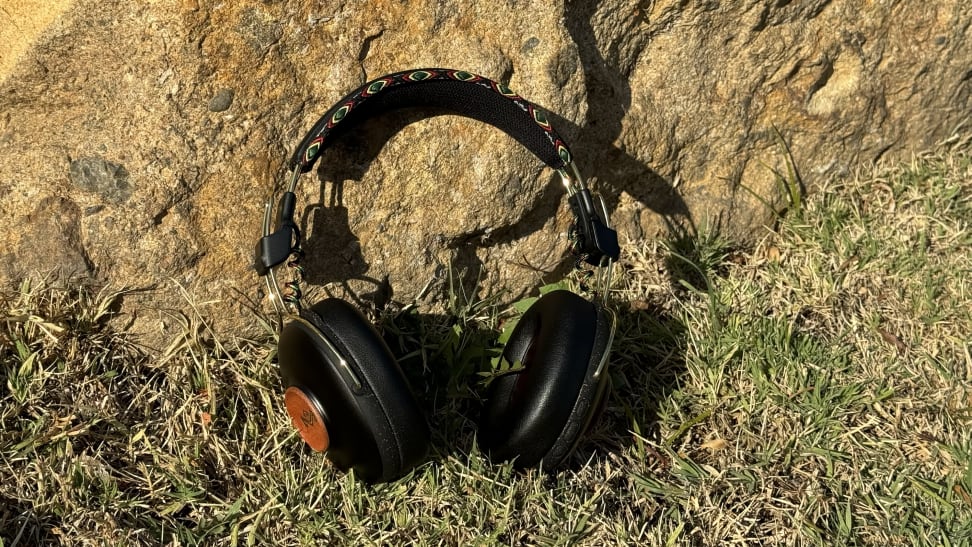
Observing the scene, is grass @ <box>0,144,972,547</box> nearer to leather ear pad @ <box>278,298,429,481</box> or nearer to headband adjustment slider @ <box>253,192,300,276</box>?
leather ear pad @ <box>278,298,429,481</box>

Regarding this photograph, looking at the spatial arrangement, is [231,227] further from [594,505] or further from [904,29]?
[904,29]

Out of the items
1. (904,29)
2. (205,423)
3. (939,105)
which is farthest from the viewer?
Answer: (939,105)

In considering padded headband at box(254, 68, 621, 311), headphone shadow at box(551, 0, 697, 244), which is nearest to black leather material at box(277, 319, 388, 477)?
padded headband at box(254, 68, 621, 311)

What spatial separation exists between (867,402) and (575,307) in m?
1.16

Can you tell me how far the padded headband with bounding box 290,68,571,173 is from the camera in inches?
88.9

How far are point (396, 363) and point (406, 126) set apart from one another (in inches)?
32.5

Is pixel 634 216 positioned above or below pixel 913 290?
above

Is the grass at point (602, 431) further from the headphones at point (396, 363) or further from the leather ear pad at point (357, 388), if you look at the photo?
the leather ear pad at point (357, 388)

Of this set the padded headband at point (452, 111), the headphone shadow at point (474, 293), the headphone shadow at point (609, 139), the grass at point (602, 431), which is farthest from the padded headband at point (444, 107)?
the grass at point (602, 431)

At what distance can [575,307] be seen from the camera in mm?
2271

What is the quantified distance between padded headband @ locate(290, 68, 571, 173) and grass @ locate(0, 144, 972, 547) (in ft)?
2.10

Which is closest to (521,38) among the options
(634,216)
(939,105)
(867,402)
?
(634,216)

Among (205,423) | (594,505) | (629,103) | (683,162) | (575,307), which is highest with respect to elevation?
(629,103)

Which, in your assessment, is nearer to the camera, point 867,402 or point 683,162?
point 867,402
